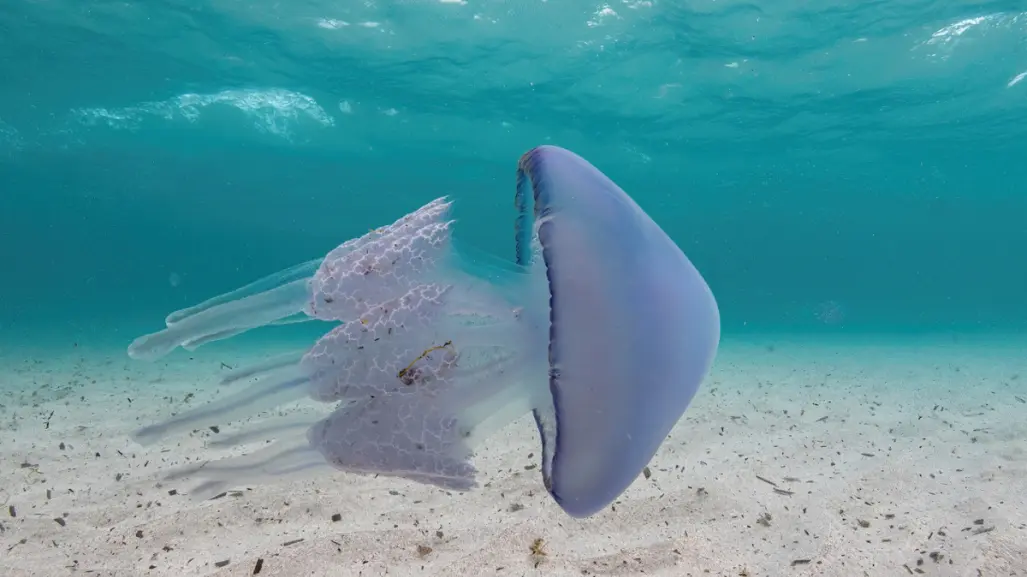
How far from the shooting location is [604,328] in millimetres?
1391

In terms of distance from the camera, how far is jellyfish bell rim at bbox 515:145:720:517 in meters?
1.38

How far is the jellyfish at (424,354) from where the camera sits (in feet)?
5.14

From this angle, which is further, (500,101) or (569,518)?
(500,101)

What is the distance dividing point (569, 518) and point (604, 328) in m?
1.89

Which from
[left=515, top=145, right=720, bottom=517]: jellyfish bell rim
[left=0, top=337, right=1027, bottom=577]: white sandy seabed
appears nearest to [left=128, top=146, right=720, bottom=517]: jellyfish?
[left=515, top=145, right=720, bottom=517]: jellyfish bell rim

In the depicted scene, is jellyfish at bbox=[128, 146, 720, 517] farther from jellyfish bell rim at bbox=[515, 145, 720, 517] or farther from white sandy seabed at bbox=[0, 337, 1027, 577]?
white sandy seabed at bbox=[0, 337, 1027, 577]

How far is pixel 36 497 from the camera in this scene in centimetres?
340

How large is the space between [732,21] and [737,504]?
45.5ft

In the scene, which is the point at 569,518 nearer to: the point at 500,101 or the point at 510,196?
the point at 500,101

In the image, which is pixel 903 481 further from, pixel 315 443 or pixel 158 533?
pixel 158 533

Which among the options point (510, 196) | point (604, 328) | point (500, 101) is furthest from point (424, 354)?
point (510, 196)

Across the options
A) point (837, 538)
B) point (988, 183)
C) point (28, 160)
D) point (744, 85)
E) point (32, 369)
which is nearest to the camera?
point (837, 538)

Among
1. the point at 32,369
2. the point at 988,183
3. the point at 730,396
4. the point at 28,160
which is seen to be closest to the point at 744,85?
the point at 730,396

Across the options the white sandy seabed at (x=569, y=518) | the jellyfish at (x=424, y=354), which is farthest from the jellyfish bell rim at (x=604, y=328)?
the white sandy seabed at (x=569, y=518)
